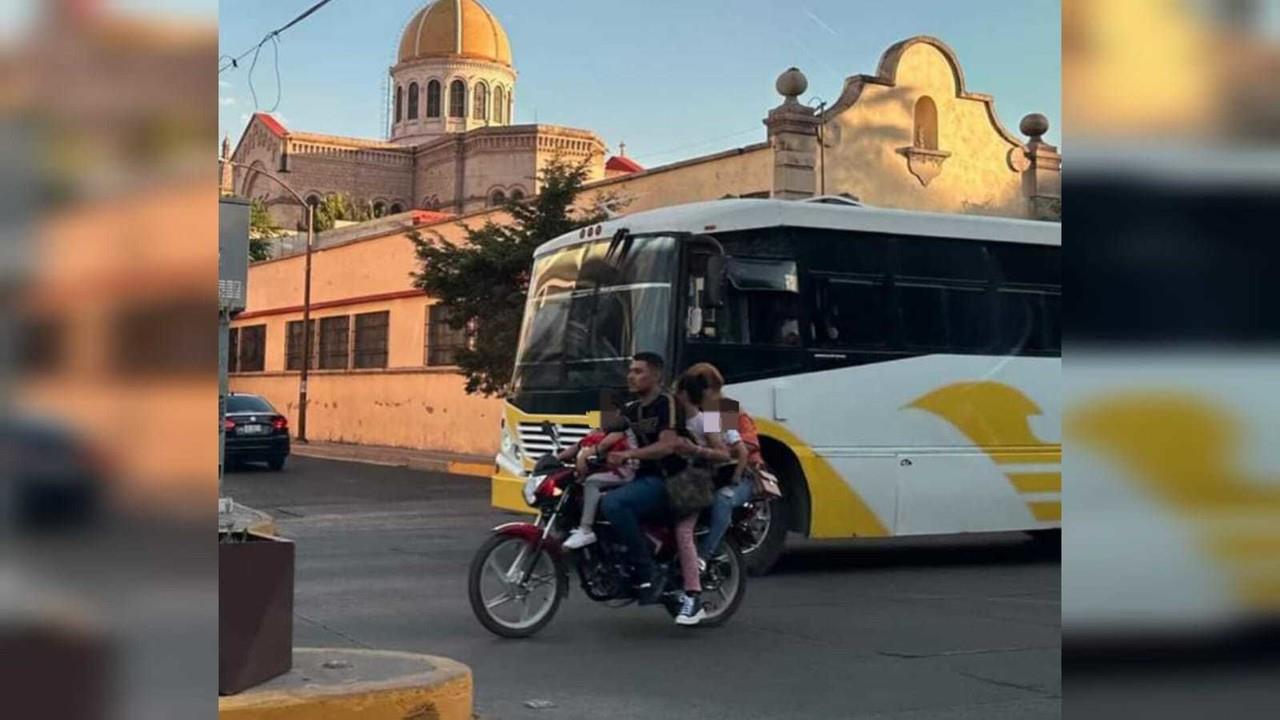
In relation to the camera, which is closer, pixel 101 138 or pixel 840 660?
pixel 101 138

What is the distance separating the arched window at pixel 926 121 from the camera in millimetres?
25188

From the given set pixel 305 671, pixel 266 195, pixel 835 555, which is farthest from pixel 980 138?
pixel 266 195

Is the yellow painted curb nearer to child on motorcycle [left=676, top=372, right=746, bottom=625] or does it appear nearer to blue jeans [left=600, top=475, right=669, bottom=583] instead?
child on motorcycle [left=676, top=372, right=746, bottom=625]

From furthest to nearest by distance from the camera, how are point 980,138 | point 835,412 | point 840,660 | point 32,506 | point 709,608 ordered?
1. point 980,138
2. point 835,412
3. point 709,608
4. point 840,660
5. point 32,506

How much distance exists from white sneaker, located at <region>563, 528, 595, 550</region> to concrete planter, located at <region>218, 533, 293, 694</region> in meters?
2.71

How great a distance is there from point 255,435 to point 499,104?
2174 inches

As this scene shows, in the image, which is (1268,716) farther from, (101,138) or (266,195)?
(266,195)

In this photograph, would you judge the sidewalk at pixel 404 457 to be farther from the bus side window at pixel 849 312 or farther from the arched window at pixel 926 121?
the bus side window at pixel 849 312

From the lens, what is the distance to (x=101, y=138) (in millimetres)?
1986

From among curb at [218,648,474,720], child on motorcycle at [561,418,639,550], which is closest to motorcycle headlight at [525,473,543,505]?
child on motorcycle at [561,418,639,550]

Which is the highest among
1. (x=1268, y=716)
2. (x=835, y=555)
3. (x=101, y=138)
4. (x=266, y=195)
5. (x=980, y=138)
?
(x=266, y=195)

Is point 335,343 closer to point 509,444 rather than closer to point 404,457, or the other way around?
point 404,457

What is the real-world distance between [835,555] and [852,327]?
2656 mm

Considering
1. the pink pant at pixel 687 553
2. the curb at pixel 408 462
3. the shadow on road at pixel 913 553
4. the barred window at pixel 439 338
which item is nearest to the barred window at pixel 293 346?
the curb at pixel 408 462
